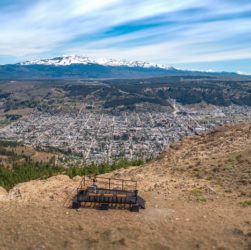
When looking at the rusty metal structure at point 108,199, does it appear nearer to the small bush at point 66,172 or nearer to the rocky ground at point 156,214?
the rocky ground at point 156,214

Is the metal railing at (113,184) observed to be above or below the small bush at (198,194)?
below

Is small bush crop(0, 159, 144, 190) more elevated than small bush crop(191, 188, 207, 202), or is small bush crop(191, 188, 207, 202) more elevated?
small bush crop(191, 188, 207, 202)

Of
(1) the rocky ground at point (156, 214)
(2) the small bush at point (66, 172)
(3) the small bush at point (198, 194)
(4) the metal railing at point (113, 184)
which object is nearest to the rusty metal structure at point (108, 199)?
(1) the rocky ground at point (156, 214)

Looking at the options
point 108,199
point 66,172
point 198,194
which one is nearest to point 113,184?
point 108,199

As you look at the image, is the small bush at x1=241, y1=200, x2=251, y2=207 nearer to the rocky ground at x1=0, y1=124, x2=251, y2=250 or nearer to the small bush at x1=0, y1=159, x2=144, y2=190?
the rocky ground at x1=0, y1=124, x2=251, y2=250

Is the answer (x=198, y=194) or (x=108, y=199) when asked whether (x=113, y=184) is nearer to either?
(x=108, y=199)

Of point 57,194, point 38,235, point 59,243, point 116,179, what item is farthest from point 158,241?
point 116,179

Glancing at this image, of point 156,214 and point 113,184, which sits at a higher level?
point 156,214

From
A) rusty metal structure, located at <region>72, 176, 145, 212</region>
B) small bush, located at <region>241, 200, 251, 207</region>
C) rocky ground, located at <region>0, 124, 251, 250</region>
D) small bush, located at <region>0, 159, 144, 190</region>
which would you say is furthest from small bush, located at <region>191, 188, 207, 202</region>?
small bush, located at <region>0, 159, 144, 190</region>
